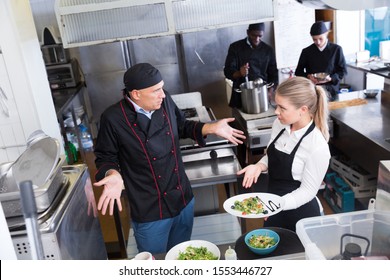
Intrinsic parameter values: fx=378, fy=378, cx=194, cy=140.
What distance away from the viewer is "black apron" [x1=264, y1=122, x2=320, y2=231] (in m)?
2.03

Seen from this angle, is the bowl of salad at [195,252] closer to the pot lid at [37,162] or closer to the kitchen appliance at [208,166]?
the pot lid at [37,162]

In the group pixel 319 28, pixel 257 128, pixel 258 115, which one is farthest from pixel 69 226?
pixel 319 28

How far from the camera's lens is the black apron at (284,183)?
80.0 inches

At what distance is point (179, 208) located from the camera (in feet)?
7.61

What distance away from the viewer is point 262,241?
158cm

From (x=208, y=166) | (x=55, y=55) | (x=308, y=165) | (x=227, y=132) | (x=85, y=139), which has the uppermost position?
(x=55, y=55)

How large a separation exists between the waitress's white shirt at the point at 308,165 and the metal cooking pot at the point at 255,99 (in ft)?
5.77

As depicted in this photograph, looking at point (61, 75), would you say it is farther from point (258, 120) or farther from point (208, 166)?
point (208, 166)

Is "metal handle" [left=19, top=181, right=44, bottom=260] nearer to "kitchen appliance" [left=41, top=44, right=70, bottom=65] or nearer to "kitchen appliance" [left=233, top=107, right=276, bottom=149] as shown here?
"kitchen appliance" [left=233, top=107, right=276, bottom=149]

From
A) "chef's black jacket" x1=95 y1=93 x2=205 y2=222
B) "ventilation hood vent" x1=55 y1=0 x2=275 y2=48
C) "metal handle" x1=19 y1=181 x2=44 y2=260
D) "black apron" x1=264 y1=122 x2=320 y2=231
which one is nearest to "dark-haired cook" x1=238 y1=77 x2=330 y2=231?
"black apron" x1=264 y1=122 x2=320 y2=231

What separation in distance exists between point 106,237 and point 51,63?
9.61 feet

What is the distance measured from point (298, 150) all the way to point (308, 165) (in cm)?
11
